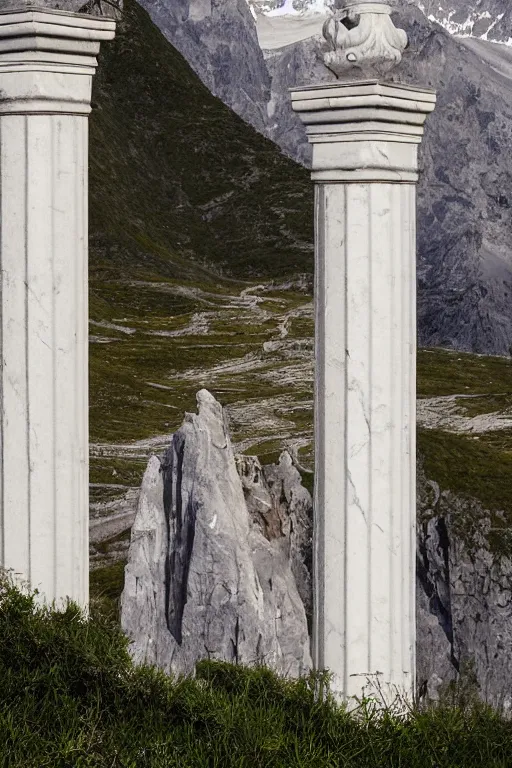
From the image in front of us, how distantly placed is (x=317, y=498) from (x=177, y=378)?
4483cm

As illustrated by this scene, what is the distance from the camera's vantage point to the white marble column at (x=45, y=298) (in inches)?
265

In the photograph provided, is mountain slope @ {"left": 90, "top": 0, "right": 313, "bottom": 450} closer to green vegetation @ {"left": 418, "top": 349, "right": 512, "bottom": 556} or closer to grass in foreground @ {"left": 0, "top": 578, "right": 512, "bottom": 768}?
green vegetation @ {"left": 418, "top": 349, "right": 512, "bottom": 556}

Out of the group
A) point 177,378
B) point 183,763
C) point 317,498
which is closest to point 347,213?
point 317,498

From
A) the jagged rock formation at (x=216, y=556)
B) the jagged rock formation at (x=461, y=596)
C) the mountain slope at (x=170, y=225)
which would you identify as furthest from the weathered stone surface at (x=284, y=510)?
the mountain slope at (x=170, y=225)

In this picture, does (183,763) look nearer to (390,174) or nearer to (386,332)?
(386,332)

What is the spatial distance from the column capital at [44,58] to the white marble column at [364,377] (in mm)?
1148

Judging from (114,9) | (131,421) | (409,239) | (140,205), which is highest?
(140,205)

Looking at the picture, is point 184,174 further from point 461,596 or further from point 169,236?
point 461,596

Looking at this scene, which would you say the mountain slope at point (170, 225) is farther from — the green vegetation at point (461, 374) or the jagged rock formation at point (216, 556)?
the jagged rock formation at point (216, 556)

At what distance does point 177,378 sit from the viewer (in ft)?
169

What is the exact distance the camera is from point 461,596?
41875 millimetres

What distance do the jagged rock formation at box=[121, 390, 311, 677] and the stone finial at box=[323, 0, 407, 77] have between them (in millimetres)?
23264

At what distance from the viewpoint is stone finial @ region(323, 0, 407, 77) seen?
6633 mm

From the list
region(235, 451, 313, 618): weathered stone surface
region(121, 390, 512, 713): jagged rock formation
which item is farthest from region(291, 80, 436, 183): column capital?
region(235, 451, 313, 618): weathered stone surface
